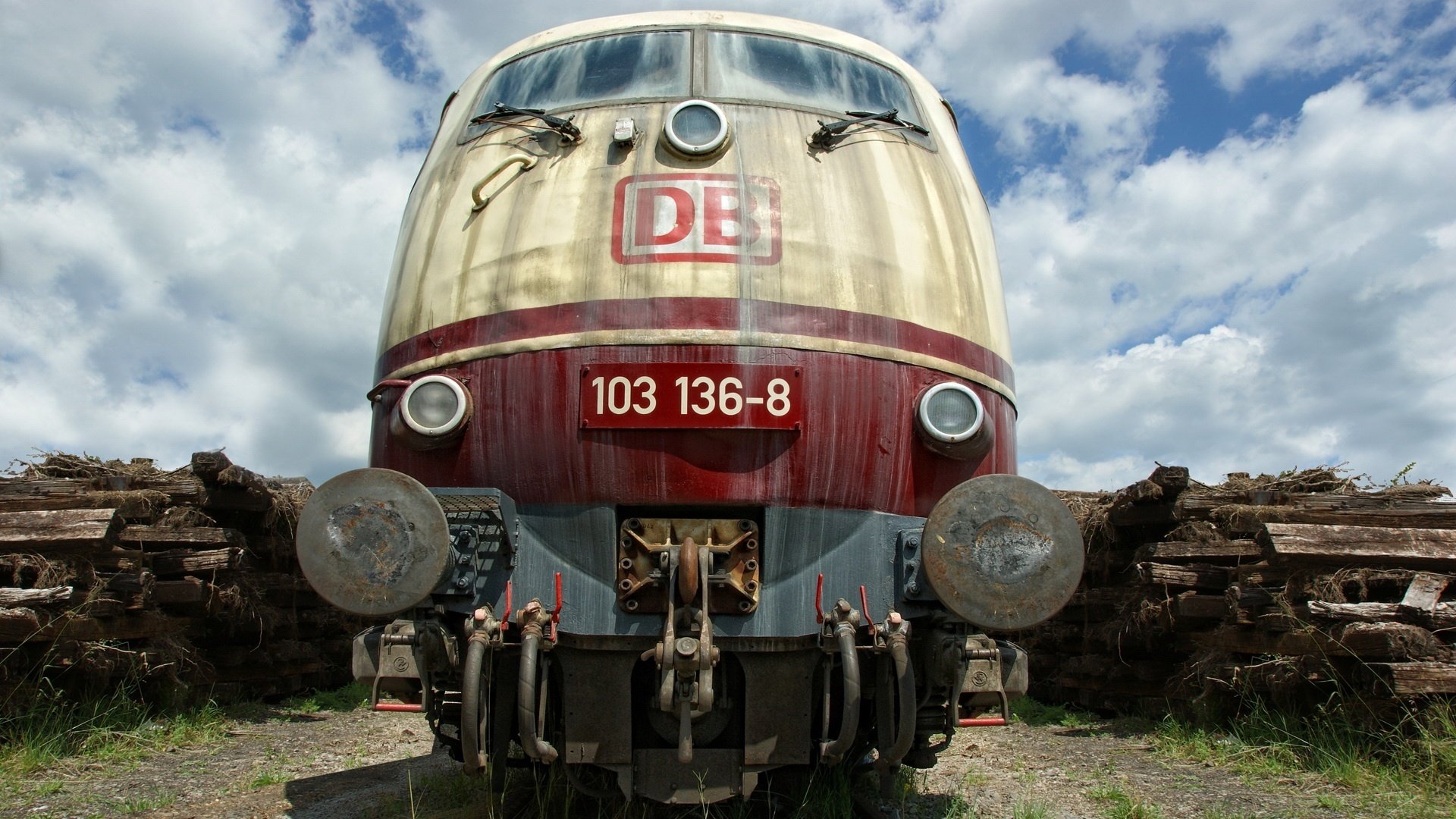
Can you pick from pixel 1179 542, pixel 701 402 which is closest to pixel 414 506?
pixel 701 402

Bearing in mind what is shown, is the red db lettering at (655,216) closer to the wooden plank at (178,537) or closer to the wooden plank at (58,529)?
the wooden plank at (58,529)

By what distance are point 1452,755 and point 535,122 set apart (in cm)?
498

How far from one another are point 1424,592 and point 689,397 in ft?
13.7

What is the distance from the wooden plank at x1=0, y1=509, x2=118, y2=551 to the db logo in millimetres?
3881

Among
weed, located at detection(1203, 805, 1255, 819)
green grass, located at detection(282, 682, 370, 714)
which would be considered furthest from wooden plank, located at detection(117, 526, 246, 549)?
weed, located at detection(1203, 805, 1255, 819)

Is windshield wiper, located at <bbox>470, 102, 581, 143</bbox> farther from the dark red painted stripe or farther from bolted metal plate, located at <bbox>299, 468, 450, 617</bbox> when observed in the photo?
bolted metal plate, located at <bbox>299, 468, 450, 617</bbox>

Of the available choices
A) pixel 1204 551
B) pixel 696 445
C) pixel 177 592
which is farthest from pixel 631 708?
pixel 1204 551

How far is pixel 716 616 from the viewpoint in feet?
12.8

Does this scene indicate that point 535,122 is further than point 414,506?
Yes

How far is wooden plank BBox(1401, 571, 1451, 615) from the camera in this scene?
5.54m

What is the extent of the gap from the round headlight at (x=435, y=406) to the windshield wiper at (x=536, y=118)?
112 cm

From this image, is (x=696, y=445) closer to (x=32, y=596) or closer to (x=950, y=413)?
(x=950, y=413)

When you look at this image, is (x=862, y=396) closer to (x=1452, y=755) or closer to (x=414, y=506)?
(x=414, y=506)

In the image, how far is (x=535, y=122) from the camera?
4.69 m
